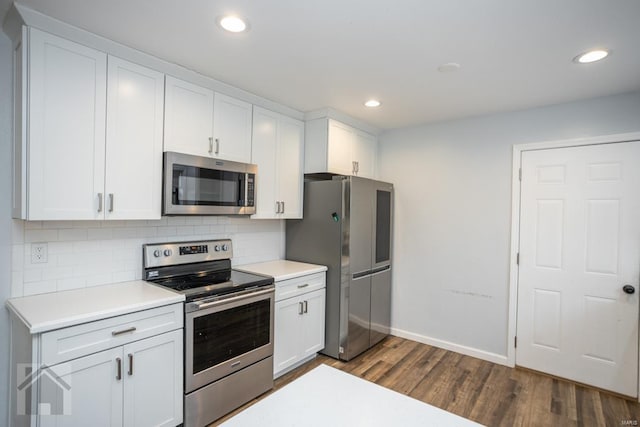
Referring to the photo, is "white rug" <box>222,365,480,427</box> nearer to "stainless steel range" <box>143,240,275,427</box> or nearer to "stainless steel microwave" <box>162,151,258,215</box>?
"stainless steel range" <box>143,240,275,427</box>

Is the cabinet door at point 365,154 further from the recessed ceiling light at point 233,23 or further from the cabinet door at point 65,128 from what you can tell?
the cabinet door at point 65,128

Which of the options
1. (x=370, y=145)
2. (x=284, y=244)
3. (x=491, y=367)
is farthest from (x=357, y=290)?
(x=370, y=145)

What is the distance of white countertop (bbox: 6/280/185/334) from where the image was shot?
61.8 inches

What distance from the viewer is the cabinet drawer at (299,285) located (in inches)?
109

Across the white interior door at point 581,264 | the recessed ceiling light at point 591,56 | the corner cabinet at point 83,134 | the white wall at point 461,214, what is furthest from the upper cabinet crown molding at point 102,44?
the white interior door at point 581,264

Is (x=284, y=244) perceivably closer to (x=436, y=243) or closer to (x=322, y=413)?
(x=436, y=243)

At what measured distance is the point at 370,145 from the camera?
3.90m

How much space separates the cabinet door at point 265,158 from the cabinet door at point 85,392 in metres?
1.53

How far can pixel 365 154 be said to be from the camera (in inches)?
150

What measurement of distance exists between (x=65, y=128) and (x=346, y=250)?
2271mm

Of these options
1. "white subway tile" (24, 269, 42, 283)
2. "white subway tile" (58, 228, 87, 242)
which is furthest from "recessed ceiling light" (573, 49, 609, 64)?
"white subway tile" (24, 269, 42, 283)

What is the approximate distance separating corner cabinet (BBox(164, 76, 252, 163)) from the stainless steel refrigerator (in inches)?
35.7

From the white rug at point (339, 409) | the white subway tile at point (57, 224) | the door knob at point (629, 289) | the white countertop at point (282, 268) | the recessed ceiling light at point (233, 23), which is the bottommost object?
the white rug at point (339, 409)

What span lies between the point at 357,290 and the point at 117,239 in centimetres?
211
